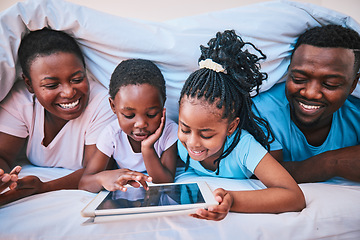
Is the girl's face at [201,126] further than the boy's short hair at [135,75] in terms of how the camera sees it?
No

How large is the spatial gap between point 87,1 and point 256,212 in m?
1.77

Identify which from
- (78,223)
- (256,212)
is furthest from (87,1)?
(256,212)

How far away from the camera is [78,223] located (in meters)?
0.75

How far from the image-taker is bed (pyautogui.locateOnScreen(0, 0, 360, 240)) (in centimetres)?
74

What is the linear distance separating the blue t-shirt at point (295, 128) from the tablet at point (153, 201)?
44 centimetres

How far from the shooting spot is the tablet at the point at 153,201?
2.22 feet

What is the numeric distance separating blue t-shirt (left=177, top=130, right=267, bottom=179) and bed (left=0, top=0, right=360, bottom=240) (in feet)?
0.13

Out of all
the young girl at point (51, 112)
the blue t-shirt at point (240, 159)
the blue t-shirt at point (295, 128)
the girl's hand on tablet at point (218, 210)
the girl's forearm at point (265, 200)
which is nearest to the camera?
the girl's hand on tablet at point (218, 210)

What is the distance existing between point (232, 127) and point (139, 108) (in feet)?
1.03

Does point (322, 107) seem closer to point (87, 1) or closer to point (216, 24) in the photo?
point (216, 24)

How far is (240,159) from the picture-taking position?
3.10ft

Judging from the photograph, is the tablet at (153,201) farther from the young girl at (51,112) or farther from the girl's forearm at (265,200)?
the young girl at (51,112)

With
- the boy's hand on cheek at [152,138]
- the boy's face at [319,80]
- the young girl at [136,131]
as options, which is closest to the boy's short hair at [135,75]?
the young girl at [136,131]

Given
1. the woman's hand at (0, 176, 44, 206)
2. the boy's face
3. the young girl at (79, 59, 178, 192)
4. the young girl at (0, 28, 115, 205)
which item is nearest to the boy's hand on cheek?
the young girl at (79, 59, 178, 192)
